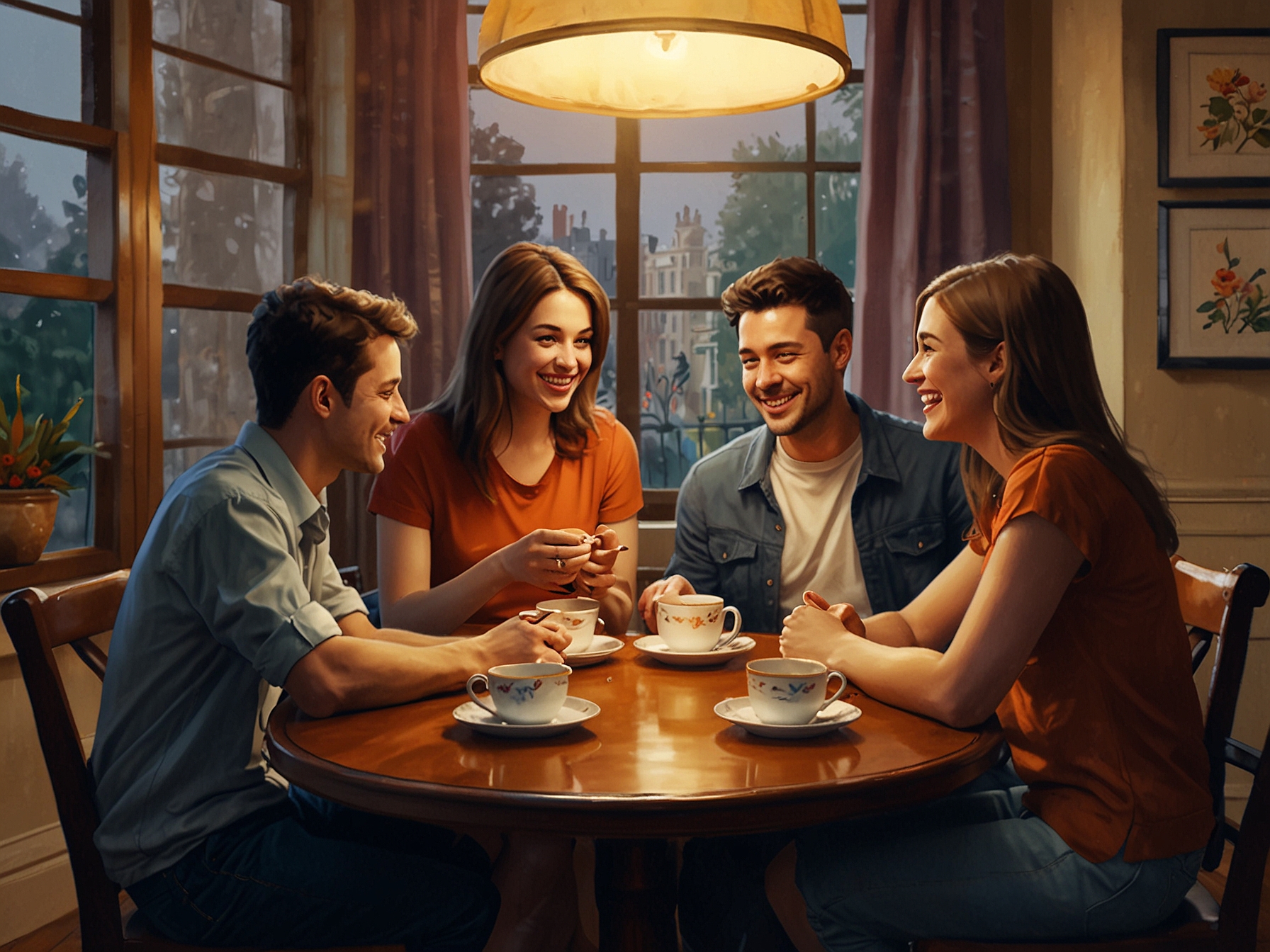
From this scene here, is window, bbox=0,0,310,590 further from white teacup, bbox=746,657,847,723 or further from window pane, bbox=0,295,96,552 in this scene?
white teacup, bbox=746,657,847,723

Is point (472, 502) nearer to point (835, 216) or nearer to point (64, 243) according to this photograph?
point (64, 243)

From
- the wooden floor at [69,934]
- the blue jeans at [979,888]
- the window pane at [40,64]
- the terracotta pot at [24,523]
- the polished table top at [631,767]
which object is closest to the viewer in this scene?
the polished table top at [631,767]

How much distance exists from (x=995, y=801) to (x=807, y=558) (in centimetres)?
83

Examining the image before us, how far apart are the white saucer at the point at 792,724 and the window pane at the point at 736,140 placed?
2730mm

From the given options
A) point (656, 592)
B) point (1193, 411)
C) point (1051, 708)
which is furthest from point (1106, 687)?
point (1193, 411)

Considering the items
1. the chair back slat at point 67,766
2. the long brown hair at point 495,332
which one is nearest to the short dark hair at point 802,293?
the long brown hair at point 495,332

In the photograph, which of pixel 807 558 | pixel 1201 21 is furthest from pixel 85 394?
pixel 1201 21

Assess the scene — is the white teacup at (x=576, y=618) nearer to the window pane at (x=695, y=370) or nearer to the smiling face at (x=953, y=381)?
the smiling face at (x=953, y=381)

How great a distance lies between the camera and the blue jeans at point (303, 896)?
1.29m

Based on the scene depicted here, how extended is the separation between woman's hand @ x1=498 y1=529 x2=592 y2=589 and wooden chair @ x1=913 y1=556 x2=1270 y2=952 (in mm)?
838

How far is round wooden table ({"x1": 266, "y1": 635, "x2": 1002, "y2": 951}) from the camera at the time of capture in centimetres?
106

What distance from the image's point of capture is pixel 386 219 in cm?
338

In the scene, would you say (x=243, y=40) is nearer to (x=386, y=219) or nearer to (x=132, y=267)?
(x=386, y=219)

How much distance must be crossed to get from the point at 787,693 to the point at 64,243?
8.26 ft
